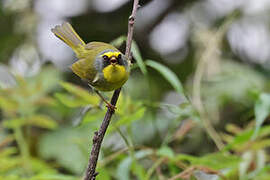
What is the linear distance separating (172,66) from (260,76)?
558 millimetres

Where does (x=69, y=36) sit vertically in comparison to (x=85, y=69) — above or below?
above

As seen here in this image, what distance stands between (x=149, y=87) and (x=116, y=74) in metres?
0.96

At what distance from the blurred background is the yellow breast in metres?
0.10

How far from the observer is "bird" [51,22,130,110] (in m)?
1.15

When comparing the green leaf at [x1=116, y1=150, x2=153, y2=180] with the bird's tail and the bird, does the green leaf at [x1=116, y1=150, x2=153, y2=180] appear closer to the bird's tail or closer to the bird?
the bird

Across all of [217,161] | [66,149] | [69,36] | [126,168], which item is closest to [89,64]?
[69,36]

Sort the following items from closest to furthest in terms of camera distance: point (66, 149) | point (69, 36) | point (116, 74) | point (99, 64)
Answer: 1. point (116, 74)
2. point (99, 64)
3. point (69, 36)
4. point (66, 149)

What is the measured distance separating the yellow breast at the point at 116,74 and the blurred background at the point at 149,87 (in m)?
0.10

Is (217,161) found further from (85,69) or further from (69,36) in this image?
(69,36)

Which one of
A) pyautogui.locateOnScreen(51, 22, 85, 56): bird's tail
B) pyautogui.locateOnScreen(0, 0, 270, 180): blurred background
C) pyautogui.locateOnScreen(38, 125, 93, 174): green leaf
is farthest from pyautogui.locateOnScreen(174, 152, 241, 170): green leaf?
pyautogui.locateOnScreen(38, 125, 93, 174): green leaf

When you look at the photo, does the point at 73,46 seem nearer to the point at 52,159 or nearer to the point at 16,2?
the point at 52,159

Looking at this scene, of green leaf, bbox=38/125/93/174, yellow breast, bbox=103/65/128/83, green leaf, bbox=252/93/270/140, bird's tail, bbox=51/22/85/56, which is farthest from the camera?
green leaf, bbox=38/125/93/174

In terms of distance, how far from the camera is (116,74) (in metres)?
1.15

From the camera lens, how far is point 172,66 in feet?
8.89
